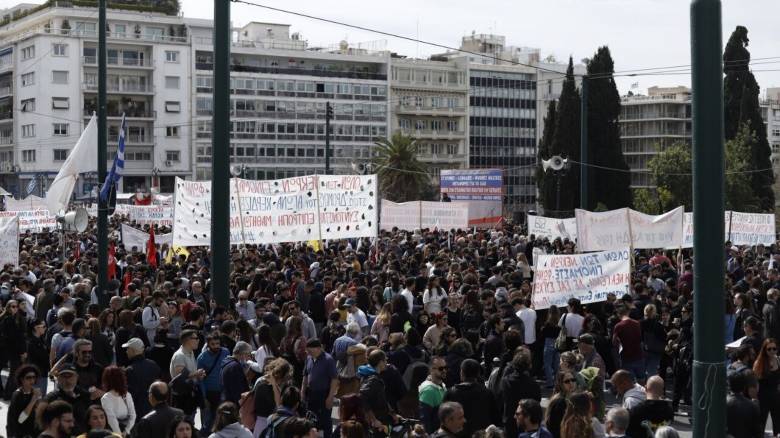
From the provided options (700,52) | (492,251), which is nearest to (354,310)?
(700,52)

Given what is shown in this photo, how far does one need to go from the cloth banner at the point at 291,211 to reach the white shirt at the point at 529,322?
6911 millimetres

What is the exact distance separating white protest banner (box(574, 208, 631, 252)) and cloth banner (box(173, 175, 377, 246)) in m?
4.63

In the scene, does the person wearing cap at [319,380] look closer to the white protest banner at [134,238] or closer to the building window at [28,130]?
the white protest banner at [134,238]

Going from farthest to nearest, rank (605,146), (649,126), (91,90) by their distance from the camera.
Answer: (649,126)
(91,90)
(605,146)

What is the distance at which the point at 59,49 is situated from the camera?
89.6 metres

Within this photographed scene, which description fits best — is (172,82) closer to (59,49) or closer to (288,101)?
(59,49)

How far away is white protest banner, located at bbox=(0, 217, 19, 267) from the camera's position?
70.5 ft

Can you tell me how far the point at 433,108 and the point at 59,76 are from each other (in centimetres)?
3426

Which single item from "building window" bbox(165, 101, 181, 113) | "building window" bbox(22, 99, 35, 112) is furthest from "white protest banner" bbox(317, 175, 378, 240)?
"building window" bbox(22, 99, 35, 112)

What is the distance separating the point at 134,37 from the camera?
91.6m

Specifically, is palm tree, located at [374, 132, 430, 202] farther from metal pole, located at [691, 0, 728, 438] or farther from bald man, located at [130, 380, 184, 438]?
metal pole, located at [691, 0, 728, 438]

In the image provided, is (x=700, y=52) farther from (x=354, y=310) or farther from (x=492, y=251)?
(x=492, y=251)

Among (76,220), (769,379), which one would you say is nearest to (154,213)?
(76,220)

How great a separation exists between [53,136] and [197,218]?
236ft
